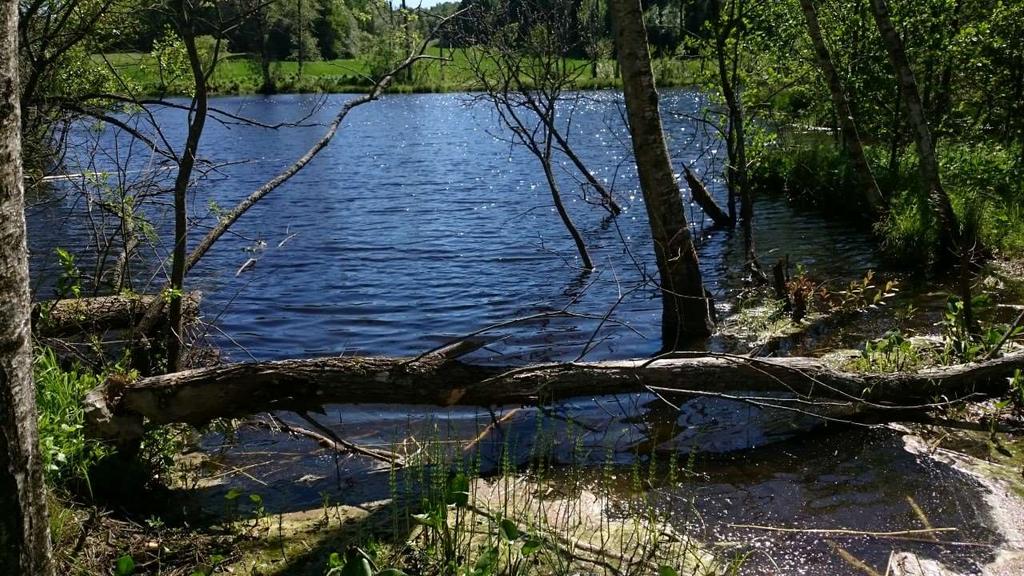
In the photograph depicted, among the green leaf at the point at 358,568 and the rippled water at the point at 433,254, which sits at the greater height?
the green leaf at the point at 358,568

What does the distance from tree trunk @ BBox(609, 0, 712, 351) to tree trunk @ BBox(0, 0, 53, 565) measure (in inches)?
203

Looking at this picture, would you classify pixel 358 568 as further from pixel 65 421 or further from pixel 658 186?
pixel 658 186

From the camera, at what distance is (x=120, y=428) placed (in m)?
5.20

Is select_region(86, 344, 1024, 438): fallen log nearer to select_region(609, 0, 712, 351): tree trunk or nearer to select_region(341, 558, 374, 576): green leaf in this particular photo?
select_region(609, 0, 712, 351): tree trunk

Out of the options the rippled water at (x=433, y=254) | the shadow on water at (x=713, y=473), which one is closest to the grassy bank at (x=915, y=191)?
the rippled water at (x=433, y=254)

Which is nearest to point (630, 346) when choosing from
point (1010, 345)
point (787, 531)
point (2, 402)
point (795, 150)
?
point (1010, 345)

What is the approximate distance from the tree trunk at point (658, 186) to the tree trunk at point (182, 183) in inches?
145

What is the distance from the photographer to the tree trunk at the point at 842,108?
40.4 feet

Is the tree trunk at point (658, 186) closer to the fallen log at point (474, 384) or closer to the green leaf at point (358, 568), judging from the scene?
the fallen log at point (474, 384)

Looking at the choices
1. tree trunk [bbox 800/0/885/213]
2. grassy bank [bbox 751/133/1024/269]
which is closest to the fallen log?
grassy bank [bbox 751/133/1024/269]

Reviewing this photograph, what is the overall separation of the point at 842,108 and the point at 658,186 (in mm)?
6844

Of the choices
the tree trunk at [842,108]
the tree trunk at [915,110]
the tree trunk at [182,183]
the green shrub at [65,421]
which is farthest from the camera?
the tree trunk at [842,108]

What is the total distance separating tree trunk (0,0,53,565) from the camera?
2.79 m

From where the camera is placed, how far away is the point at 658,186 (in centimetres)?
786
